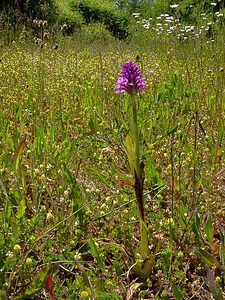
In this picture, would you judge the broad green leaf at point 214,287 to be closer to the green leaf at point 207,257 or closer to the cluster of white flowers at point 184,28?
the green leaf at point 207,257

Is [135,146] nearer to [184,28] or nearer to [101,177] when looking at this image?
[101,177]

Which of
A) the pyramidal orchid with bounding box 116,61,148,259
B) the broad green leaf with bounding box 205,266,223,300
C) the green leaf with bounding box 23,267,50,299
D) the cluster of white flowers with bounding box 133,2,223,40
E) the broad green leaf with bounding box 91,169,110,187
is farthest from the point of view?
the cluster of white flowers with bounding box 133,2,223,40

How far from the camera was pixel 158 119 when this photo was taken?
8.15 ft

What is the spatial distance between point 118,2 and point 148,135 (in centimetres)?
1391

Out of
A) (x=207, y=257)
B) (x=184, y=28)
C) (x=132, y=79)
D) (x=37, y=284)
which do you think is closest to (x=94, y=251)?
(x=37, y=284)

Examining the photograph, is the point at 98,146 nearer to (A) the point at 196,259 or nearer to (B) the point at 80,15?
(A) the point at 196,259

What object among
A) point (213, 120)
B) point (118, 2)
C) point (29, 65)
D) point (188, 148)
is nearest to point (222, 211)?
point (188, 148)

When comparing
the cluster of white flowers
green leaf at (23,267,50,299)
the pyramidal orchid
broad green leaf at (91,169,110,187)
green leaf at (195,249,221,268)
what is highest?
the cluster of white flowers

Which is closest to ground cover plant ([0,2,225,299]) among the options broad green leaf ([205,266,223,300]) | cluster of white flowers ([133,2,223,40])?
broad green leaf ([205,266,223,300])

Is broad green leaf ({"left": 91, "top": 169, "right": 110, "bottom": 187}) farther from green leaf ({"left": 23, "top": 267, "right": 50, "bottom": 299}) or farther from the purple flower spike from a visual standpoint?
green leaf ({"left": 23, "top": 267, "right": 50, "bottom": 299})

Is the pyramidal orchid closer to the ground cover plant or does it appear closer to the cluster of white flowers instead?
the ground cover plant

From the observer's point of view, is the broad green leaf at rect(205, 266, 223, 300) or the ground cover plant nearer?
the broad green leaf at rect(205, 266, 223, 300)

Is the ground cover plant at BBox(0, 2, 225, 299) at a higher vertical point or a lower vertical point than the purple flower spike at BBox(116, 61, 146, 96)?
lower

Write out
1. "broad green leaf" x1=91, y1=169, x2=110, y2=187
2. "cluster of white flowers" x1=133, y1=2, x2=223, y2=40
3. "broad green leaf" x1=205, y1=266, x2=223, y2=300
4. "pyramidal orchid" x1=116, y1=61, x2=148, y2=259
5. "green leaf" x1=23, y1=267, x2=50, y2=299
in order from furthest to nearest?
"cluster of white flowers" x1=133, y1=2, x2=223, y2=40 → "broad green leaf" x1=91, y1=169, x2=110, y2=187 → "pyramidal orchid" x1=116, y1=61, x2=148, y2=259 → "green leaf" x1=23, y1=267, x2=50, y2=299 → "broad green leaf" x1=205, y1=266, x2=223, y2=300
